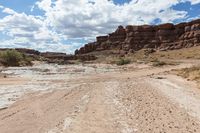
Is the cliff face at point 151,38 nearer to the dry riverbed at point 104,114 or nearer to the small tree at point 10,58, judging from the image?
the small tree at point 10,58

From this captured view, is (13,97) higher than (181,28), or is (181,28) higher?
(181,28)

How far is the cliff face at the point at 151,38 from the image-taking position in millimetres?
141750

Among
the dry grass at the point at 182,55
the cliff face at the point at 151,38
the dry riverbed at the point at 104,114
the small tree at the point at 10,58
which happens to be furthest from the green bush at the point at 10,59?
the cliff face at the point at 151,38

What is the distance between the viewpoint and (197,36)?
445 ft

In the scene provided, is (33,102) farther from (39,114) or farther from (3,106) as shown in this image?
(39,114)

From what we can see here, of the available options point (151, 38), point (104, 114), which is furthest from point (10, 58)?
point (151, 38)

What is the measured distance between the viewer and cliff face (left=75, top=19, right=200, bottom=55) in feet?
465

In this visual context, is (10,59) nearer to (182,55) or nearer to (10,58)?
(10,58)

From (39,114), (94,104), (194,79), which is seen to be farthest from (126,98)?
(194,79)

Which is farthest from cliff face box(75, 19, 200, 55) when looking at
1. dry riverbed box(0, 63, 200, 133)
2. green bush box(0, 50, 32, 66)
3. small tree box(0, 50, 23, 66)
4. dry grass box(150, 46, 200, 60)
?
dry riverbed box(0, 63, 200, 133)

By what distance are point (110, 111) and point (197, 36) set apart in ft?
418

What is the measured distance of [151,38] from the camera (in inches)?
6334

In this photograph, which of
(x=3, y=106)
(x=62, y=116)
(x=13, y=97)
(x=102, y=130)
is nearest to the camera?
(x=102, y=130)

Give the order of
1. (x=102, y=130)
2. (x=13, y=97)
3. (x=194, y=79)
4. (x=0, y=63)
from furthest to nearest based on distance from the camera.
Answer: (x=0, y=63), (x=194, y=79), (x=13, y=97), (x=102, y=130)
